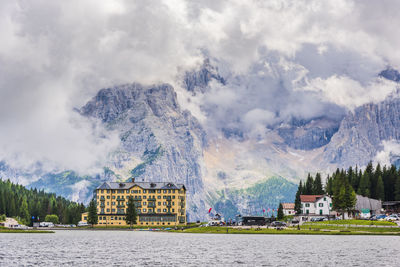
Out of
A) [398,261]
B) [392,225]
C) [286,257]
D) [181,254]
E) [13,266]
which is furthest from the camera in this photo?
[392,225]

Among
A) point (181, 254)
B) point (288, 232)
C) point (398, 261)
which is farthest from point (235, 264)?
point (288, 232)

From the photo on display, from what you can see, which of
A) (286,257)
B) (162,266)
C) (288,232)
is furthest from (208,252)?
(288,232)

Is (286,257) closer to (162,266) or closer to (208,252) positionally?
(208,252)

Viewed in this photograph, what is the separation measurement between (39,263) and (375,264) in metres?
56.2

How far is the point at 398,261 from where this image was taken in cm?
10619

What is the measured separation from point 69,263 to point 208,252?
111 feet

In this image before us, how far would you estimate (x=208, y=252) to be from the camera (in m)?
126

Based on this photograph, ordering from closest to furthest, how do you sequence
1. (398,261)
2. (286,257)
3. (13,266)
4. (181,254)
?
(13,266) → (398,261) → (286,257) → (181,254)

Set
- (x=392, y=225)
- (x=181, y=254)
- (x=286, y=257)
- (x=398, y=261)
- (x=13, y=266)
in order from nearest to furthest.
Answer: (x=13, y=266), (x=398, y=261), (x=286, y=257), (x=181, y=254), (x=392, y=225)

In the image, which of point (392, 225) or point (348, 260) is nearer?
point (348, 260)

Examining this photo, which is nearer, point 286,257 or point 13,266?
point 13,266

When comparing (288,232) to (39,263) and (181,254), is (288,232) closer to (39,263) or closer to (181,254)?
(181,254)

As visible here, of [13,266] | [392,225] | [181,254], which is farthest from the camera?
[392,225]

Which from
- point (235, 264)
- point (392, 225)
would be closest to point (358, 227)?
point (392, 225)
